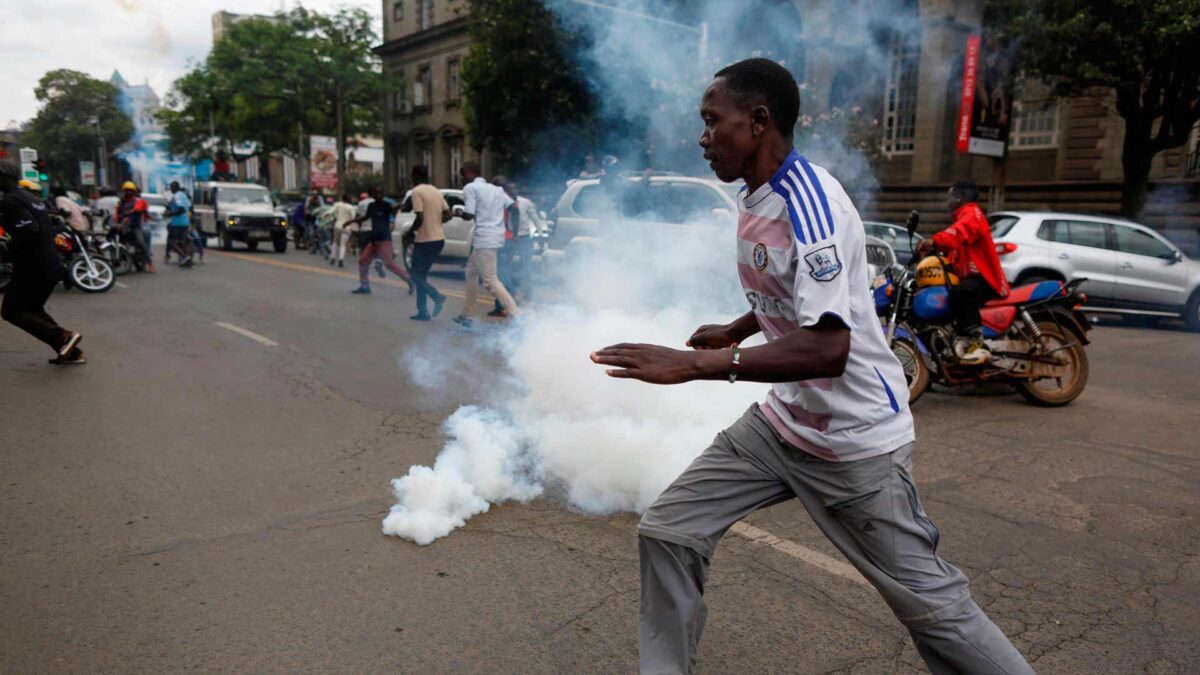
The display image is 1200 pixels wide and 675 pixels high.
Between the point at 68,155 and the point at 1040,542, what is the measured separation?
44.6 m

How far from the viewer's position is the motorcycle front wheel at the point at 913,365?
242 inches

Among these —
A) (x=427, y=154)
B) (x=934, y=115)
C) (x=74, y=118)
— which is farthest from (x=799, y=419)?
(x=427, y=154)

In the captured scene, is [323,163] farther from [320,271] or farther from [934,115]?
[934,115]

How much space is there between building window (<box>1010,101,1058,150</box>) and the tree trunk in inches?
225

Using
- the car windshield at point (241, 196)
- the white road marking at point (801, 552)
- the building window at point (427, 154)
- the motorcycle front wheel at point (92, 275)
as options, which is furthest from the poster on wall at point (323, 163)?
the white road marking at point (801, 552)

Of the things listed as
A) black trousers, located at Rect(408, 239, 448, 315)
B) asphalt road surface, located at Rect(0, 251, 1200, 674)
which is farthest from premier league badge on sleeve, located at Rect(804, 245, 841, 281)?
black trousers, located at Rect(408, 239, 448, 315)

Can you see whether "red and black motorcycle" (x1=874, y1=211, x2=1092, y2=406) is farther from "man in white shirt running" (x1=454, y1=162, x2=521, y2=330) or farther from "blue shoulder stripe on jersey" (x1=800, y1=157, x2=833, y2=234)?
"blue shoulder stripe on jersey" (x1=800, y1=157, x2=833, y2=234)

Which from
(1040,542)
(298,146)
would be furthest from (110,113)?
(1040,542)

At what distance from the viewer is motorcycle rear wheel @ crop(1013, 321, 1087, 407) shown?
6.29 meters

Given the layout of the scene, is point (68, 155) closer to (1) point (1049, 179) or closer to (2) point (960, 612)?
(1) point (1049, 179)

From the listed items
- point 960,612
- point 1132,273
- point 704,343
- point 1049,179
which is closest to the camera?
point 960,612

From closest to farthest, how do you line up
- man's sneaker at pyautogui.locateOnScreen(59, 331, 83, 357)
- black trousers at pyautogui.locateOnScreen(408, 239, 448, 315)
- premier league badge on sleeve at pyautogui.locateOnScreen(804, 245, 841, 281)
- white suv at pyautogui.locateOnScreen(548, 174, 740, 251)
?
premier league badge on sleeve at pyautogui.locateOnScreen(804, 245, 841, 281)
man's sneaker at pyautogui.locateOnScreen(59, 331, 83, 357)
white suv at pyautogui.locateOnScreen(548, 174, 740, 251)
black trousers at pyautogui.locateOnScreen(408, 239, 448, 315)

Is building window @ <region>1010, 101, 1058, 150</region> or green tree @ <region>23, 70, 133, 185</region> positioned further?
green tree @ <region>23, 70, 133, 185</region>

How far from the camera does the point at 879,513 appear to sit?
6.38ft
